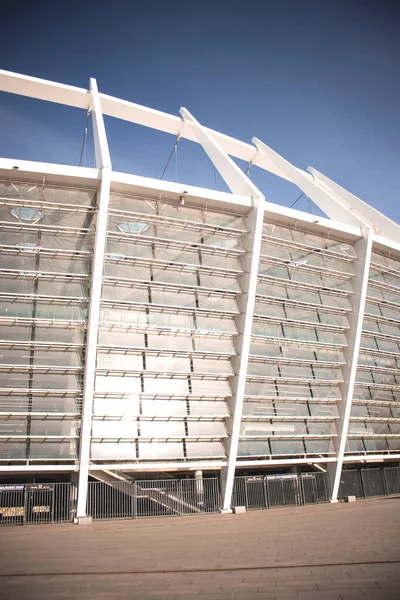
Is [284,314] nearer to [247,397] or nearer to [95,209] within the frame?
[247,397]

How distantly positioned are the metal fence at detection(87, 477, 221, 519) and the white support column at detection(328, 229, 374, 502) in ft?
21.8

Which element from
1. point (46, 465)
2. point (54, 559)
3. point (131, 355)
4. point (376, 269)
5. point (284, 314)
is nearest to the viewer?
point (54, 559)

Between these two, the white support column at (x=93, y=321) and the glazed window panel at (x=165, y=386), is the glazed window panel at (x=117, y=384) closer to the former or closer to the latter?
the glazed window panel at (x=165, y=386)

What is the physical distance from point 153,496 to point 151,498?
0.43ft

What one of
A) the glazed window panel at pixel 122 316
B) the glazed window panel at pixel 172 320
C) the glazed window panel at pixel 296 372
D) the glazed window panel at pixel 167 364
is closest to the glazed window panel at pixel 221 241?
the glazed window panel at pixel 172 320

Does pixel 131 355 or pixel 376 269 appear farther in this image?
pixel 376 269

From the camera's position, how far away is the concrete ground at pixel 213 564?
6.04 meters

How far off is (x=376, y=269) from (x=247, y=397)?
35.4ft

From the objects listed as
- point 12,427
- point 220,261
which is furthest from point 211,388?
point 12,427

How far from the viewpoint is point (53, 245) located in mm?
20281

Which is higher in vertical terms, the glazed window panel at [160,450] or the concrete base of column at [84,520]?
the glazed window panel at [160,450]

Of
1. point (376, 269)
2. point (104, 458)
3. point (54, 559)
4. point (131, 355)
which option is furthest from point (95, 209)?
point (376, 269)

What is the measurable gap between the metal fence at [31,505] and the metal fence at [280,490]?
7710mm

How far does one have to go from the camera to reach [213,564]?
7.98 meters
